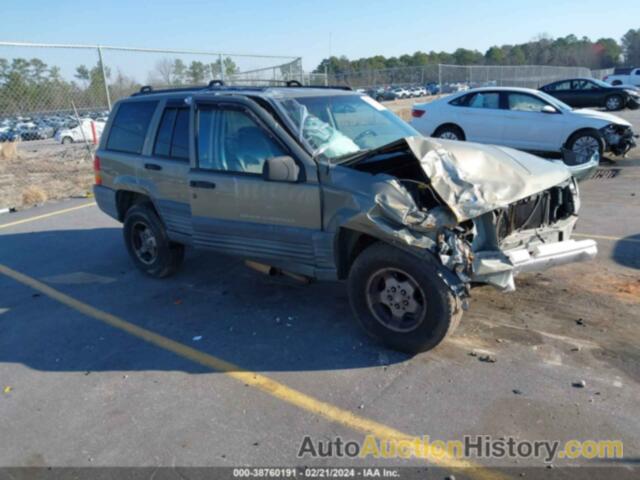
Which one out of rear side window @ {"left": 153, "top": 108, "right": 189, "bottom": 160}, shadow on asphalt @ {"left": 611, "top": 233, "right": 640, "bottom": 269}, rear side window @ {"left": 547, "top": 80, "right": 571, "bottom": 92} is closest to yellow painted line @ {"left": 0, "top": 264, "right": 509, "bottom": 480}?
rear side window @ {"left": 153, "top": 108, "right": 189, "bottom": 160}

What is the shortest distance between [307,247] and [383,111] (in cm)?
193

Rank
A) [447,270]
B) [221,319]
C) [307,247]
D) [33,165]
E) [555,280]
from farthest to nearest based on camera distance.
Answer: [33,165] < [555,280] < [221,319] < [307,247] < [447,270]

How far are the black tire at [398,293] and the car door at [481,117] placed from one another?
8600mm

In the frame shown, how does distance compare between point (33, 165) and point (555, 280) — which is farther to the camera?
point (33, 165)

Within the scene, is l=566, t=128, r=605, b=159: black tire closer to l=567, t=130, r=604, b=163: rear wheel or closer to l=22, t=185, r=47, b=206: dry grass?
l=567, t=130, r=604, b=163: rear wheel

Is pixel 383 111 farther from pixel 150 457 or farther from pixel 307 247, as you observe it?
pixel 150 457

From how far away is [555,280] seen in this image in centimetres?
503

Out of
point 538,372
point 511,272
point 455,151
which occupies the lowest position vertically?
point 538,372

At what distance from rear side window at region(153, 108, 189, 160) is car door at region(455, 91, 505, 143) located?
8041mm

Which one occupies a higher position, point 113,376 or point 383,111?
point 383,111

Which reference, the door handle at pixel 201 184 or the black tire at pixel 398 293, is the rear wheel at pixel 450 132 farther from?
the black tire at pixel 398 293

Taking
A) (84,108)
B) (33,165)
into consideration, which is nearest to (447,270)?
(84,108)

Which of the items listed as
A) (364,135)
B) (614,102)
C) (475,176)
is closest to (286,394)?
(475,176)

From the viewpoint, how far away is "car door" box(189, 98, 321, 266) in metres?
4.14
